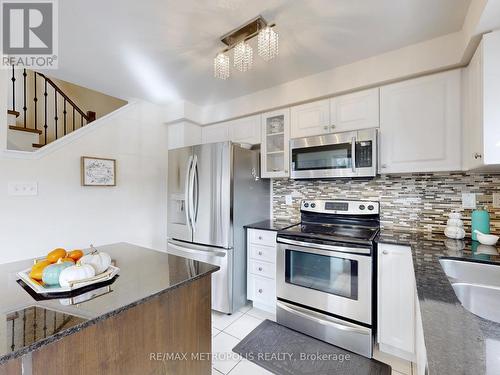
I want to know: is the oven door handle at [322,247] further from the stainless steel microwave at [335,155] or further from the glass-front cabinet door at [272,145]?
the glass-front cabinet door at [272,145]

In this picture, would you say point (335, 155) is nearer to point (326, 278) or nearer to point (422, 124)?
point (422, 124)

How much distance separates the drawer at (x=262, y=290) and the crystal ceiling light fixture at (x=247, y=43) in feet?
6.26

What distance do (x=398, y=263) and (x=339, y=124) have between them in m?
1.26

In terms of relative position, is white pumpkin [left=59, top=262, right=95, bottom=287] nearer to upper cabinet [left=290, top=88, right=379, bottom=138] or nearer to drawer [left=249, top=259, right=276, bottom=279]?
drawer [left=249, top=259, right=276, bottom=279]

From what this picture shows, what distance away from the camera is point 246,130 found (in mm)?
2793

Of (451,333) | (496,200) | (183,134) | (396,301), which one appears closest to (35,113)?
(183,134)

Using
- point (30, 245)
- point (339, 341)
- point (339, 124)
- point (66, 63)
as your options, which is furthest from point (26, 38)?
point (339, 341)

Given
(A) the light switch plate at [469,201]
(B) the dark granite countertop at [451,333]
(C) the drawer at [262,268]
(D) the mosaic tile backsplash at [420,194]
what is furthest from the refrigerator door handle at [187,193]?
(A) the light switch plate at [469,201]

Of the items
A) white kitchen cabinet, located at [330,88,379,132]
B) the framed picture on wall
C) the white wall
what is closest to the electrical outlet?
white kitchen cabinet, located at [330,88,379,132]

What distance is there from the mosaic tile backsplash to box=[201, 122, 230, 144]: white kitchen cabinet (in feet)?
4.43

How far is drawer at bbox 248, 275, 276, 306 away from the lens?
228 centimetres

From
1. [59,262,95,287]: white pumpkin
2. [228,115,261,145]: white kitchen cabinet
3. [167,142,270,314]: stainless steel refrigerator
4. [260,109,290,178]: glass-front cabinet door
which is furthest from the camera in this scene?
[228,115,261,145]: white kitchen cabinet

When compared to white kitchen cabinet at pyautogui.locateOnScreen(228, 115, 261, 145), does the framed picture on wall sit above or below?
below

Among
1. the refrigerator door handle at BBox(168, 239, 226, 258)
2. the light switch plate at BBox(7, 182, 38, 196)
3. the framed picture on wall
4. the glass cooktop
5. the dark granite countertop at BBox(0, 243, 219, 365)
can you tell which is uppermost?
the framed picture on wall
